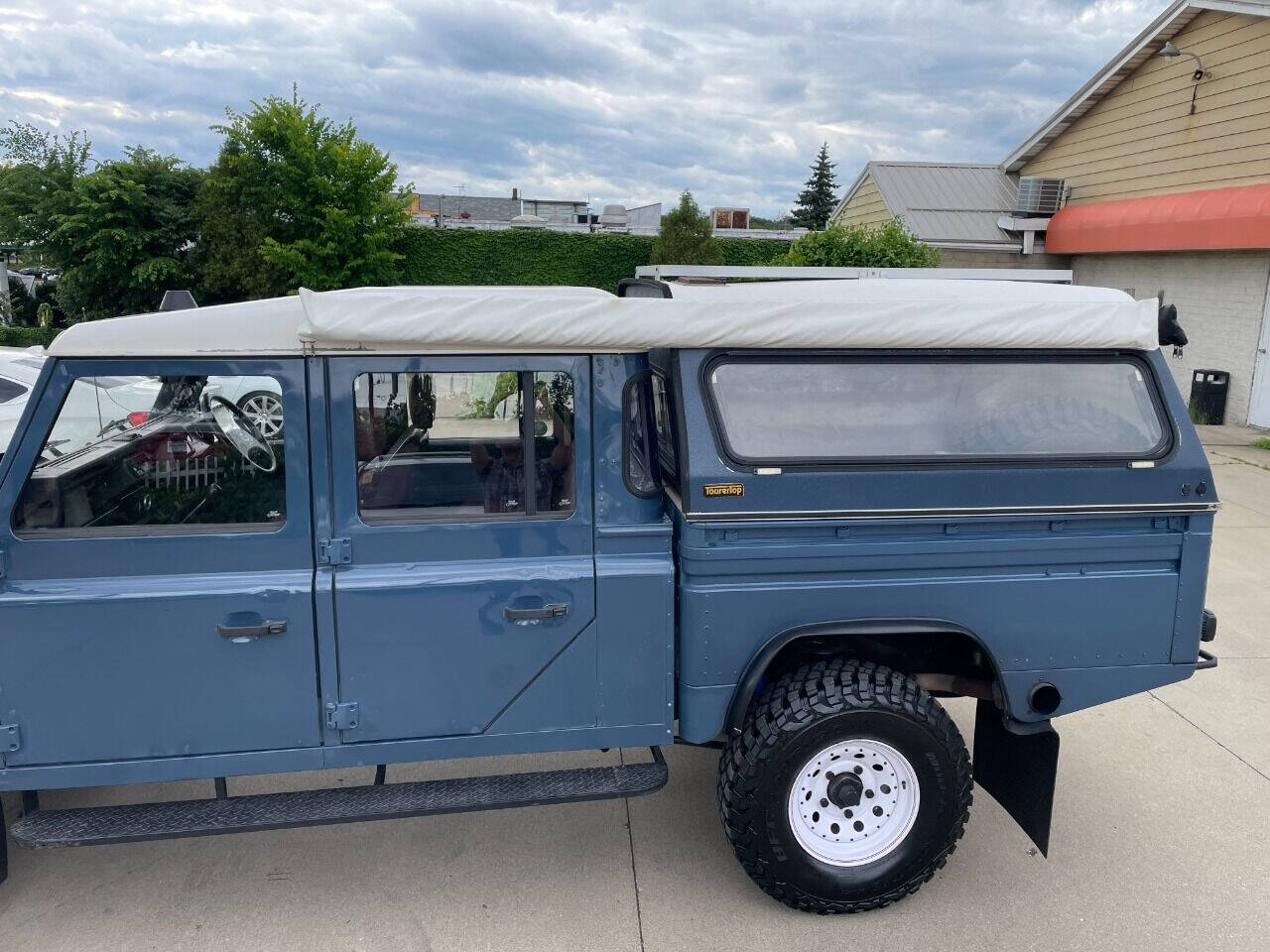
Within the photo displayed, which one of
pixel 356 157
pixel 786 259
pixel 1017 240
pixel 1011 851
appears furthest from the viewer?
pixel 356 157

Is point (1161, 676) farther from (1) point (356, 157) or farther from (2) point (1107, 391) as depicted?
(1) point (356, 157)

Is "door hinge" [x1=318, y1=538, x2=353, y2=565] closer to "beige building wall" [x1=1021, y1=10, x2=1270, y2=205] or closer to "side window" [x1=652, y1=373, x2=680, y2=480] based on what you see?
"side window" [x1=652, y1=373, x2=680, y2=480]

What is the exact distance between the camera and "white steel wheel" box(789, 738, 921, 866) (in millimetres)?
3322

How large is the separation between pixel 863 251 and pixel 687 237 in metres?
8.71

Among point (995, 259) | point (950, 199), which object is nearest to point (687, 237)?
point (950, 199)

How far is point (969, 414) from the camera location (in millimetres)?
3322

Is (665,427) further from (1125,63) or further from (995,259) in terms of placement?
(995,259)

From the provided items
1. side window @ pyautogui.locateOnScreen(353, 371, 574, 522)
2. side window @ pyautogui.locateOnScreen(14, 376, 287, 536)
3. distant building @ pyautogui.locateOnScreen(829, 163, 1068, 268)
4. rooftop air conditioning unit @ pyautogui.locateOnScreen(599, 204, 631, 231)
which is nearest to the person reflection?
side window @ pyautogui.locateOnScreen(353, 371, 574, 522)

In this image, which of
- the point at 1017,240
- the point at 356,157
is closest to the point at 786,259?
the point at 1017,240

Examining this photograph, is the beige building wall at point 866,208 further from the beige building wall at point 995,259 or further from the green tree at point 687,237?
the green tree at point 687,237

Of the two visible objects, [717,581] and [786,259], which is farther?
[786,259]

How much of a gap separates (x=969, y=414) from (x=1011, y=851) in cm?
182

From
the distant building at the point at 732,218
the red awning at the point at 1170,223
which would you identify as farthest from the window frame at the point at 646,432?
the distant building at the point at 732,218

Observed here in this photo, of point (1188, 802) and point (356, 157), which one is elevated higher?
point (356, 157)
